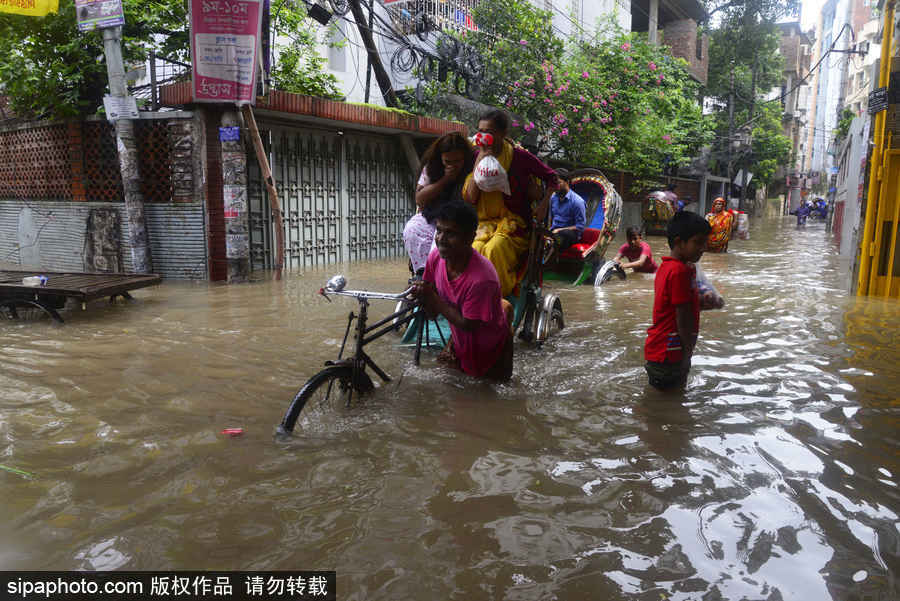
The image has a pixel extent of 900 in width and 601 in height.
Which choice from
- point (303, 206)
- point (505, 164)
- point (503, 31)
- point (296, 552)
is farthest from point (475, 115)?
point (296, 552)

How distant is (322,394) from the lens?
345 centimetres

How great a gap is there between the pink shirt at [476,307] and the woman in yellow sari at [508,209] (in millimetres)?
1001

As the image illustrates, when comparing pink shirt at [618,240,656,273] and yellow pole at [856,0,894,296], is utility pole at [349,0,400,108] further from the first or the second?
yellow pole at [856,0,894,296]

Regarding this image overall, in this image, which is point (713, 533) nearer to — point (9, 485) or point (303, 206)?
point (9, 485)

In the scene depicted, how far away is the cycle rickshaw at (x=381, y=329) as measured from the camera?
10.9ft

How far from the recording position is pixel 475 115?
47.2ft

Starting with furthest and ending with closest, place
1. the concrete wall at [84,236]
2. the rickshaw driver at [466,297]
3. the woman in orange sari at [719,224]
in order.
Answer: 1. the woman in orange sari at [719,224]
2. the concrete wall at [84,236]
3. the rickshaw driver at [466,297]

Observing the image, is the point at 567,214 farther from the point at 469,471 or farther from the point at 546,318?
the point at 469,471

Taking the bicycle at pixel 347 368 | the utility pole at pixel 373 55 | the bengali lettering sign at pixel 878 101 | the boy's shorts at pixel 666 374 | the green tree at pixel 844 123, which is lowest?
the boy's shorts at pixel 666 374

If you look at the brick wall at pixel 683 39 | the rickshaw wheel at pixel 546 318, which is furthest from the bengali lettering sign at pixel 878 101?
the brick wall at pixel 683 39

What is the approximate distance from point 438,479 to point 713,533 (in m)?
1.18

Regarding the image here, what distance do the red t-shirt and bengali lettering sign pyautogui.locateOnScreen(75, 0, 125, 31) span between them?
24.0 ft

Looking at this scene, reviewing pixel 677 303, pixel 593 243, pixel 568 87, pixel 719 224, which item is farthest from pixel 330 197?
pixel 719 224

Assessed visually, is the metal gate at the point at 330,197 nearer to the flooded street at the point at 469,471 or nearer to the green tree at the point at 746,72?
the flooded street at the point at 469,471
